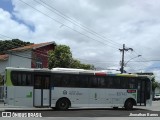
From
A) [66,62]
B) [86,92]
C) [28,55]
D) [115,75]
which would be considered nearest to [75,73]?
[86,92]

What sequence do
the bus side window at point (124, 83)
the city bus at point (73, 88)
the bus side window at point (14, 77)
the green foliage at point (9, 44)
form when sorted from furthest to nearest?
the green foliage at point (9, 44), the bus side window at point (124, 83), the city bus at point (73, 88), the bus side window at point (14, 77)

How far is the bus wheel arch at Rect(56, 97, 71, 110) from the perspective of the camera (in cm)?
2708

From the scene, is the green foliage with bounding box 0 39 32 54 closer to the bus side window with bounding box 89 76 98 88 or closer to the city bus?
the city bus

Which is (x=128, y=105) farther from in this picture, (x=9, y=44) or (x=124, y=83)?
(x=9, y=44)

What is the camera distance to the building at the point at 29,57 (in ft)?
180

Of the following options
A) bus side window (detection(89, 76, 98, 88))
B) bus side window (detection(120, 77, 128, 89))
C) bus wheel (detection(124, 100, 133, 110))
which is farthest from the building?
bus side window (detection(89, 76, 98, 88))

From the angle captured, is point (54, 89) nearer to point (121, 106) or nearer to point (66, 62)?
point (121, 106)

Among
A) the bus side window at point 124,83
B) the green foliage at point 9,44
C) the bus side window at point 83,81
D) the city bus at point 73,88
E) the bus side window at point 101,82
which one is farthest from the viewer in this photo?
the green foliage at point 9,44

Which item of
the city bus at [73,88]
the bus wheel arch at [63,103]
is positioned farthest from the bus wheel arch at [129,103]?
the bus wheel arch at [63,103]

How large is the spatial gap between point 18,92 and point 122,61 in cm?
3206

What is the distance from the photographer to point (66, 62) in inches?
1960

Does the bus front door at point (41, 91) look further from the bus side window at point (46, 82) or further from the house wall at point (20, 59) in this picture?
the house wall at point (20, 59)

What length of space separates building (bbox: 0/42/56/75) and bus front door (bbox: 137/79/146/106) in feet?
82.7

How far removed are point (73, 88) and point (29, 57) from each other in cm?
2770
